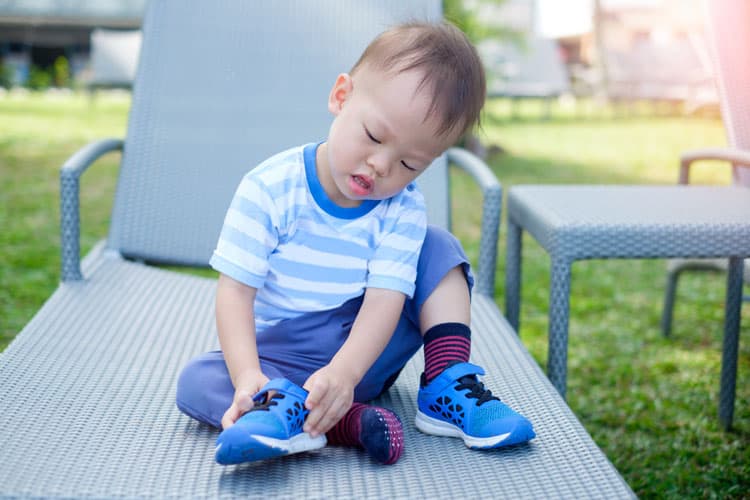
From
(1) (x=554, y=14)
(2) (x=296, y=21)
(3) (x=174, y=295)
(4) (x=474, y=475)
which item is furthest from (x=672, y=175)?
(1) (x=554, y=14)

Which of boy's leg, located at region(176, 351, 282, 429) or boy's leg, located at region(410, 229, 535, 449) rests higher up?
boy's leg, located at region(410, 229, 535, 449)

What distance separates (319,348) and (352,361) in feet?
0.40

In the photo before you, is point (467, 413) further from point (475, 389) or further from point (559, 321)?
point (559, 321)

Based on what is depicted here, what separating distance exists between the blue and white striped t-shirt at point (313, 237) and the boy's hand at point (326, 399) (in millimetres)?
192

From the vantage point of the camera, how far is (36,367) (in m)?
1.38

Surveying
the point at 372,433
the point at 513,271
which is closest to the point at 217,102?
the point at 513,271

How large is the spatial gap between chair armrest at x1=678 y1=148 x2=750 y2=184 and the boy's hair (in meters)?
0.86

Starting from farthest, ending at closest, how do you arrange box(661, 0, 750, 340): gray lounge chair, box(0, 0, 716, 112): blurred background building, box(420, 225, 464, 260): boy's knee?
box(0, 0, 716, 112): blurred background building < box(661, 0, 750, 340): gray lounge chair < box(420, 225, 464, 260): boy's knee

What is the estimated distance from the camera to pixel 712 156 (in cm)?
198

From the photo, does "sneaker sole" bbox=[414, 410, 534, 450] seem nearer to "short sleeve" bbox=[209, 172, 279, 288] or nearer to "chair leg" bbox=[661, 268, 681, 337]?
"short sleeve" bbox=[209, 172, 279, 288]

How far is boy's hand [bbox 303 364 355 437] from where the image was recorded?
1.12 meters

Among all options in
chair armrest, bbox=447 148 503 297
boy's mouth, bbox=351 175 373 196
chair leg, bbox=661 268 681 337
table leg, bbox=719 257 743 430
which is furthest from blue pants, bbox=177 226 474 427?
chair leg, bbox=661 268 681 337

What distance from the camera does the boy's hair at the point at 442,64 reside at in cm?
117

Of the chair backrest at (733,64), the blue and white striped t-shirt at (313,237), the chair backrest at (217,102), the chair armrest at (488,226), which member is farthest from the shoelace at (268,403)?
the chair backrest at (733,64)
